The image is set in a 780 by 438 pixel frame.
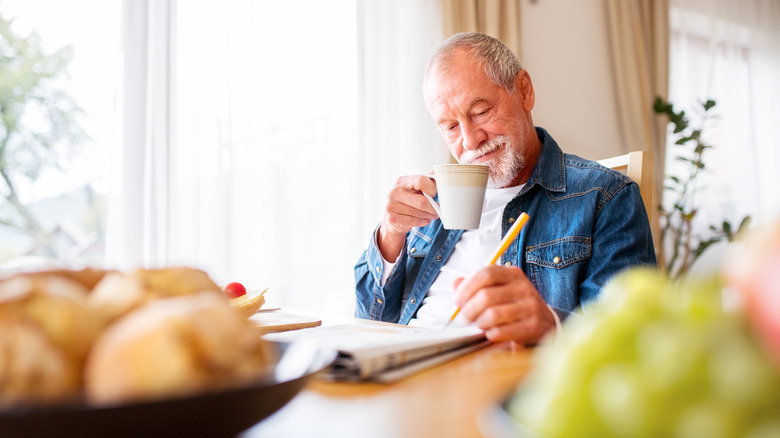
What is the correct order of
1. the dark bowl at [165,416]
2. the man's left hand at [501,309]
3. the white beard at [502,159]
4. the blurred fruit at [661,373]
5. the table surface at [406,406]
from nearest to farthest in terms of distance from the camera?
the blurred fruit at [661,373]
the dark bowl at [165,416]
the table surface at [406,406]
the man's left hand at [501,309]
the white beard at [502,159]

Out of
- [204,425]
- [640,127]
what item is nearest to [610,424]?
[204,425]

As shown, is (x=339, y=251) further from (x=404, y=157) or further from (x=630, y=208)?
(x=630, y=208)

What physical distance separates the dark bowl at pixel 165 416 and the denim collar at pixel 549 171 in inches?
48.0

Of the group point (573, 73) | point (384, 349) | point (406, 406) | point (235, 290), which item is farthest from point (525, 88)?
point (573, 73)

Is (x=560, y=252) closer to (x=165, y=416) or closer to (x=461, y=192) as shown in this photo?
(x=461, y=192)

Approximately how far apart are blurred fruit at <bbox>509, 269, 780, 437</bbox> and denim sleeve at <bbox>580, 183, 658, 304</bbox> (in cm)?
104

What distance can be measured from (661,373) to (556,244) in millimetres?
1191

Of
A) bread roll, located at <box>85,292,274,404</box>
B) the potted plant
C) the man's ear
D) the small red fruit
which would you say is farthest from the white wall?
bread roll, located at <box>85,292,274,404</box>

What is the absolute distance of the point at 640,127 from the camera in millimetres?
3797

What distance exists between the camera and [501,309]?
76 cm

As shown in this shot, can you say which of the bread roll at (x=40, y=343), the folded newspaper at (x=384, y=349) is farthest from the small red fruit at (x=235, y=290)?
the bread roll at (x=40, y=343)

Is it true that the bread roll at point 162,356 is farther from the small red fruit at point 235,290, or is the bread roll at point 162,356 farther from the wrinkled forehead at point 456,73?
the wrinkled forehead at point 456,73

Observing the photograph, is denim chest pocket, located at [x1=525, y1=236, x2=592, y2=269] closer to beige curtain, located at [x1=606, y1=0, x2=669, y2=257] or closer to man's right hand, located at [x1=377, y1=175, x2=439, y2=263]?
man's right hand, located at [x1=377, y1=175, x2=439, y2=263]

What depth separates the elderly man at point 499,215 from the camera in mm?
1303
